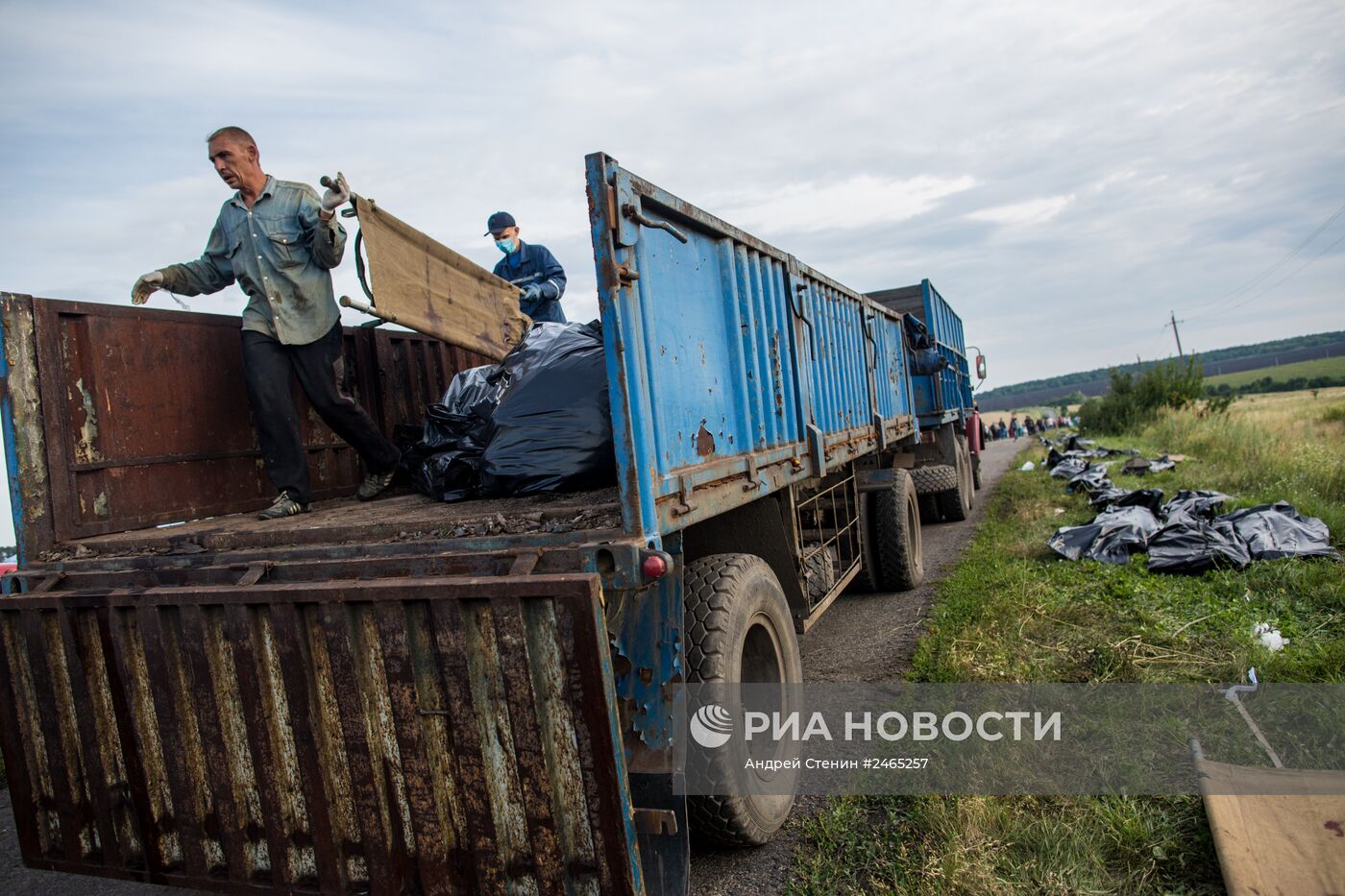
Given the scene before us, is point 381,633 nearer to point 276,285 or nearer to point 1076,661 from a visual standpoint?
point 276,285

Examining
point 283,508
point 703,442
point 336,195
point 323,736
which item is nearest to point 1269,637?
point 703,442

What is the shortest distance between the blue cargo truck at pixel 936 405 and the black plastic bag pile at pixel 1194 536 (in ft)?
8.55

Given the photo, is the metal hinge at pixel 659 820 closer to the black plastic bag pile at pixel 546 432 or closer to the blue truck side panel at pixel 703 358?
the blue truck side panel at pixel 703 358

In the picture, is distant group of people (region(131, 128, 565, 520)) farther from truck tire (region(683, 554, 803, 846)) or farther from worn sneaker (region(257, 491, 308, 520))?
truck tire (region(683, 554, 803, 846))

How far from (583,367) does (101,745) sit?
1941 millimetres

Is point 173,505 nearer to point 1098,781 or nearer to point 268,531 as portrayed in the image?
point 268,531

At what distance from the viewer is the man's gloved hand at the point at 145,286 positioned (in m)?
3.29

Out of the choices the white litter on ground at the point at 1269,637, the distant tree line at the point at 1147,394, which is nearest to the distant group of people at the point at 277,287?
the white litter on ground at the point at 1269,637

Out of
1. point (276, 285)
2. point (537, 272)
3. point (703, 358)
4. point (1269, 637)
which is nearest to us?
point (703, 358)

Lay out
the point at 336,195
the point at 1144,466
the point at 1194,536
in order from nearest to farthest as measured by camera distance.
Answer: the point at 336,195 < the point at 1194,536 < the point at 1144,466

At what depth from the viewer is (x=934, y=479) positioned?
29.9 ft

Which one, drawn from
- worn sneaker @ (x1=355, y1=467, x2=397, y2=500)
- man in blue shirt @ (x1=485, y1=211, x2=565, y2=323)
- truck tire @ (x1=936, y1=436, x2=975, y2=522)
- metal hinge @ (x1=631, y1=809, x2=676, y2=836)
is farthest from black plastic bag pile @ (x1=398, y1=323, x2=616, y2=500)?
truck tire @ (x1=936, y1=436, x2=975, y2=522)

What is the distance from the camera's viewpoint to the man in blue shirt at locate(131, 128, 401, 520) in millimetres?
3346

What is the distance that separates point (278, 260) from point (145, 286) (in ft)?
1.76
